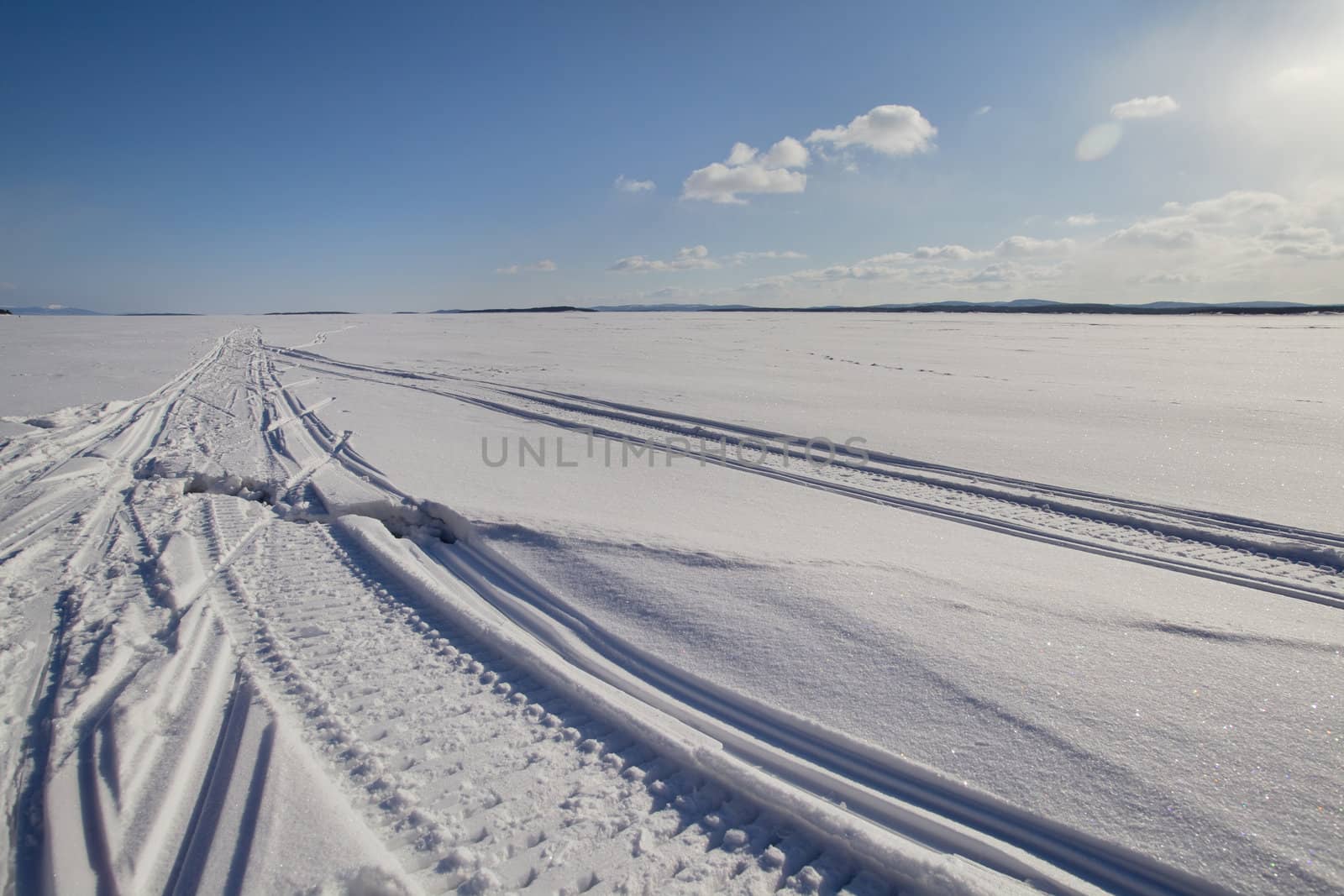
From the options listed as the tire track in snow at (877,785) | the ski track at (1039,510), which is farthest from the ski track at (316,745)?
the ski track at (1039,510)

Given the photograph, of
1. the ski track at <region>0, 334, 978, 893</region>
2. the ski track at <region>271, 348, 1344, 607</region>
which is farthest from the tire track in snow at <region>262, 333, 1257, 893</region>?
the ski track at <region>271, 348, 1344, 607</region>

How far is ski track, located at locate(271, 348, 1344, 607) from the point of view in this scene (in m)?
3.72

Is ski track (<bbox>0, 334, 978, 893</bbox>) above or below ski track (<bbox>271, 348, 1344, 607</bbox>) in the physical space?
below

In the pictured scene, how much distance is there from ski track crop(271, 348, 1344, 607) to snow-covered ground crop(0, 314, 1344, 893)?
0.11ft

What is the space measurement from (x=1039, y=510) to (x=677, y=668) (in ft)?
11.7

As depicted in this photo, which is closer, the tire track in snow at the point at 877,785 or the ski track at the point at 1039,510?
the tire track in snow at the point at 877,785

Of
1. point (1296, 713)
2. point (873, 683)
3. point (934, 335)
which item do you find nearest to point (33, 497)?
point (873, 683)

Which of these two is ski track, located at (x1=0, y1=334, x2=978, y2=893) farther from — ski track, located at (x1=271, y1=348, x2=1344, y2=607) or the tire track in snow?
ski track, located at (x1=271, y1=348, x2=1344, y2=607)

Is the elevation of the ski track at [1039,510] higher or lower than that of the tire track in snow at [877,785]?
higher

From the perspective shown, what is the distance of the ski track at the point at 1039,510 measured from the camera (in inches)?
146

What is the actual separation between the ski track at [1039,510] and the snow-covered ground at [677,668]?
35mm

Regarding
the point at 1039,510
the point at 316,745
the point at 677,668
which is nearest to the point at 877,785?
the point at 677,668

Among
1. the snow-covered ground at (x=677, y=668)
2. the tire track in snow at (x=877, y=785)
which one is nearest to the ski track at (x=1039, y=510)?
the snow-covered ground at (x=677, y=668)

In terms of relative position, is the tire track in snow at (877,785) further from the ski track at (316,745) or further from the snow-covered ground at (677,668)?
the ski track at (316,745)
